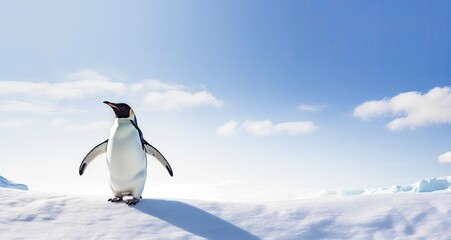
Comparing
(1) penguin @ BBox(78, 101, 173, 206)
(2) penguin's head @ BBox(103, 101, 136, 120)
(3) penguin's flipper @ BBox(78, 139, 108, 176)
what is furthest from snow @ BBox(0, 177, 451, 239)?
(2) penguin's head @ BBox(103, 101, 136, 120)

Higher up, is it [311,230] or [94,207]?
[94,207]

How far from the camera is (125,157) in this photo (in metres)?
5.26

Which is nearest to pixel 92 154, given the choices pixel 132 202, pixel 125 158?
pixel 125 158

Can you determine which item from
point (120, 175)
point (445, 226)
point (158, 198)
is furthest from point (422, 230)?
point (120, 175)

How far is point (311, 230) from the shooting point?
434 cm

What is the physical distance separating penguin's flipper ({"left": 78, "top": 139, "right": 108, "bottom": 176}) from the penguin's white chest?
488 millimetres

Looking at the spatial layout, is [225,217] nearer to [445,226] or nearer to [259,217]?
[259,217]

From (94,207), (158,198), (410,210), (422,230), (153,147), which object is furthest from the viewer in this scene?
(153,147)

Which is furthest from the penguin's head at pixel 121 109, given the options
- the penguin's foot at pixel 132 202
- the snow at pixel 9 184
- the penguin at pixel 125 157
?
the snow at pixel 9 184

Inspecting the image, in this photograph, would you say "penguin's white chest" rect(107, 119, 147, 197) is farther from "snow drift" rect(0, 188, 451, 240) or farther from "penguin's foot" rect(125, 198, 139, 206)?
"snow drift" rect(0, 188, 451, 240)

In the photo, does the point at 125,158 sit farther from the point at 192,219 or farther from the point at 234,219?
the point at 234,219

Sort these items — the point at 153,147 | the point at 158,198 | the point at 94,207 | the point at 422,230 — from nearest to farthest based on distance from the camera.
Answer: the point at 422,230 < the point at 94,207 < the point at 158,198 < the point at 153,147

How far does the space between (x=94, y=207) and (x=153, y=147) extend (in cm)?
138

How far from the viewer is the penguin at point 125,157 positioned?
5270mm
